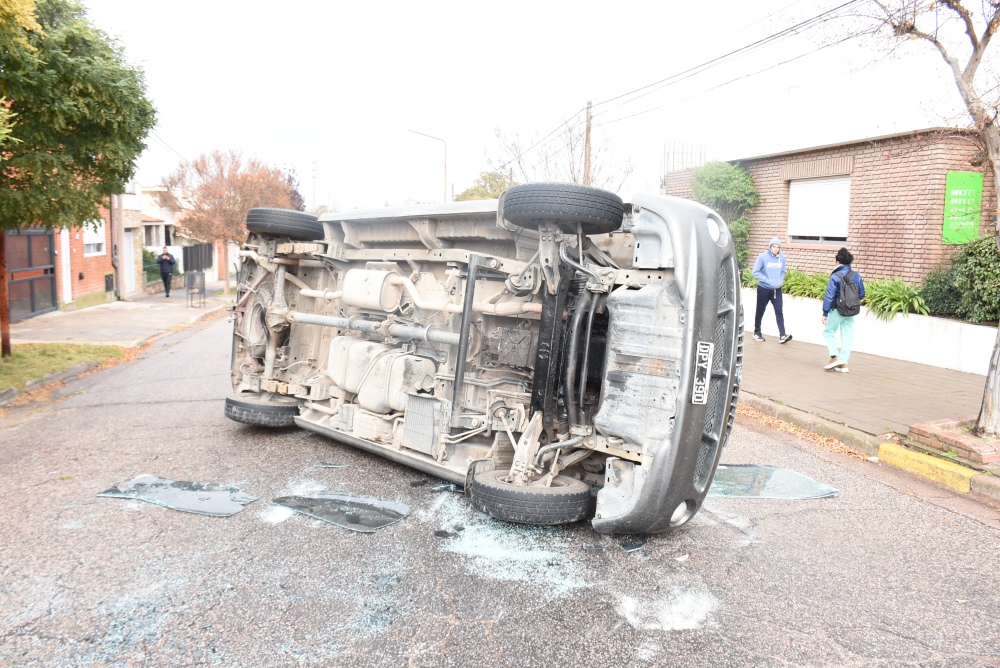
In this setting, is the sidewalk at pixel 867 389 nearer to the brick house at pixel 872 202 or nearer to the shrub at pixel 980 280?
the shrub at pixel 980 280

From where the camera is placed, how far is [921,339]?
10.8 metres

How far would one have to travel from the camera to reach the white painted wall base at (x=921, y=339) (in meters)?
9.90

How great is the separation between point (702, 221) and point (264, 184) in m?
29.5

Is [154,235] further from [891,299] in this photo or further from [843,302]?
[843,302]

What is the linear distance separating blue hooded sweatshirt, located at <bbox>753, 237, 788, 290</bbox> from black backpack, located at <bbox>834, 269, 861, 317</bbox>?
103 inches

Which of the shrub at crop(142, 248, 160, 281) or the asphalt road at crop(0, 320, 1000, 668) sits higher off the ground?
the shrub at crop(142, 248, 160, 281)

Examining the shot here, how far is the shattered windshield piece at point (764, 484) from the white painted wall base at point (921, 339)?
194 inches

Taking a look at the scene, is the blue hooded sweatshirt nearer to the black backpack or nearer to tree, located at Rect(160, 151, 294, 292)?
the black backpack

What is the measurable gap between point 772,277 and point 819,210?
8.51 ft

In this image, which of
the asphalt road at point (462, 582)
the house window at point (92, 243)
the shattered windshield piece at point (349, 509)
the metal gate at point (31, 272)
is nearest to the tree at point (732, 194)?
the asphalt road at point (462, 582)

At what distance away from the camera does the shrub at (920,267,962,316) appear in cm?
1043

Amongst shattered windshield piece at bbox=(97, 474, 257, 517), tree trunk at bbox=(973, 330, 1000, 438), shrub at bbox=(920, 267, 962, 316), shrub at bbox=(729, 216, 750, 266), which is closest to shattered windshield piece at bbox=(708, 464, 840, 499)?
tree trunk at bbox=(973, 330, 1000, 438)

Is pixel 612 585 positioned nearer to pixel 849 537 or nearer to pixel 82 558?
pixel 849 537

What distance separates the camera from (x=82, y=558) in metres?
3.88
